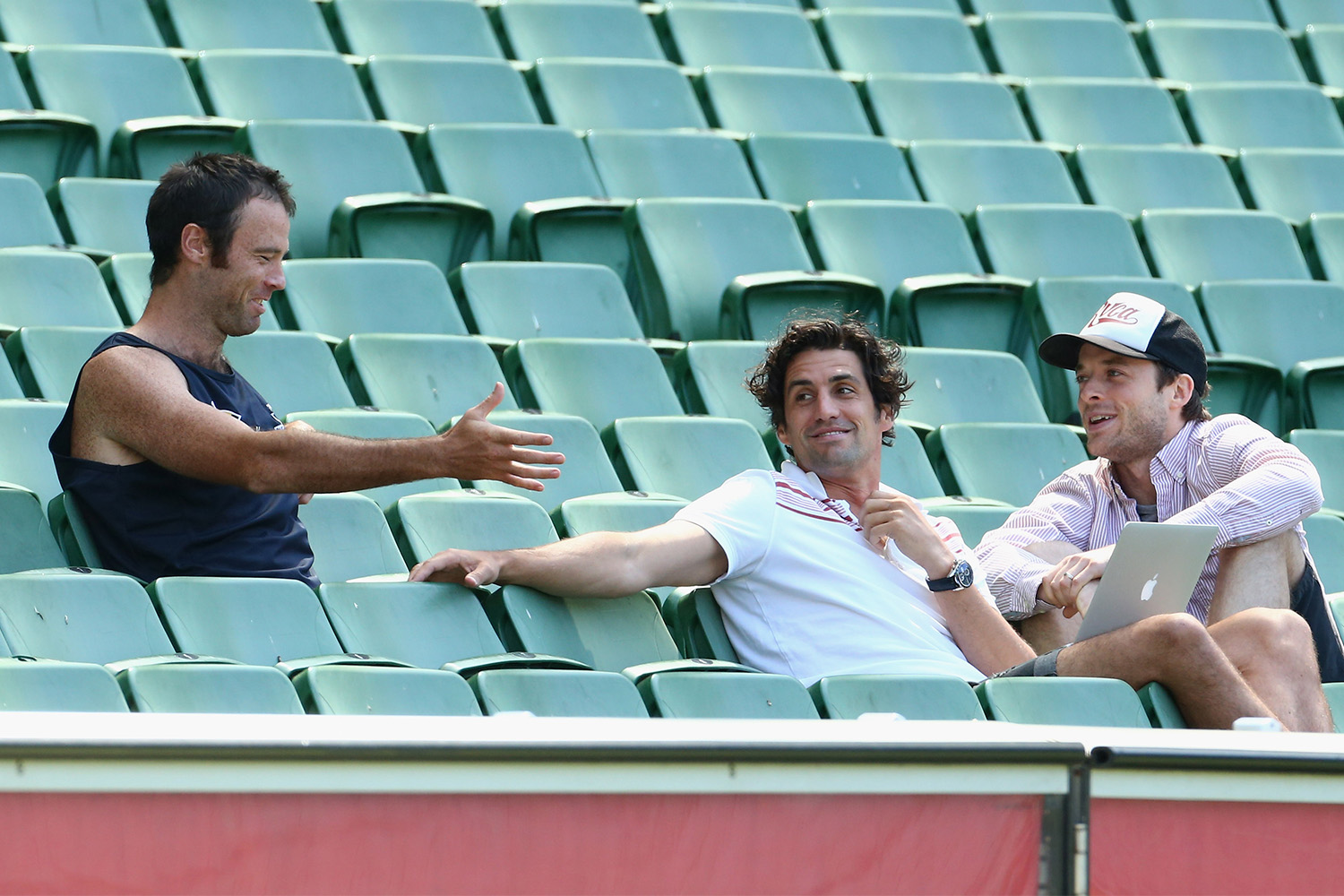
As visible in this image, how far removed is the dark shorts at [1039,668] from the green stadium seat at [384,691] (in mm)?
496

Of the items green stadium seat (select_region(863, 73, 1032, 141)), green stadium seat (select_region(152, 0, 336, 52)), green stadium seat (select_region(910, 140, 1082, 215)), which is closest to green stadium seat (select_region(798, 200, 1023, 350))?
green stadium seat (select_region(910, 140, 1082, 215))

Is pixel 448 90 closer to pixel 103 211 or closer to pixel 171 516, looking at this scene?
pixel 103 211

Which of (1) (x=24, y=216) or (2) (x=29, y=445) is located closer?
(2) (x=29, y=445)

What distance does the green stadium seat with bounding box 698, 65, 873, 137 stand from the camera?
2.84 m

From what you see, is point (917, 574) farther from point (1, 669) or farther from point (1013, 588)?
point (1, 669)

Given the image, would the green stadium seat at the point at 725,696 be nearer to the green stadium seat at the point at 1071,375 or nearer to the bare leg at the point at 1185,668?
the bare leg at the point at 1185,668

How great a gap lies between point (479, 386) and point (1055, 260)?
970mm

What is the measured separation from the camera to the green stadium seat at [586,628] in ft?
4.82

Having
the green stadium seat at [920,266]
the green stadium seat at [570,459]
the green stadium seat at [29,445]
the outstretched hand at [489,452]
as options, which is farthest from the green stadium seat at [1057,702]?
the green stadium seat at [920,266]

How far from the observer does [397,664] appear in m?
1.30

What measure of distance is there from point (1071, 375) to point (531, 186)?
2.58 feet

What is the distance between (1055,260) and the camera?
256 cm

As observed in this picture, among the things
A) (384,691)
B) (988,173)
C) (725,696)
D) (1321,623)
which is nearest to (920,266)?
(988,173)

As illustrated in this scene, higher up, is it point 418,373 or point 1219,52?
point 1219,52
